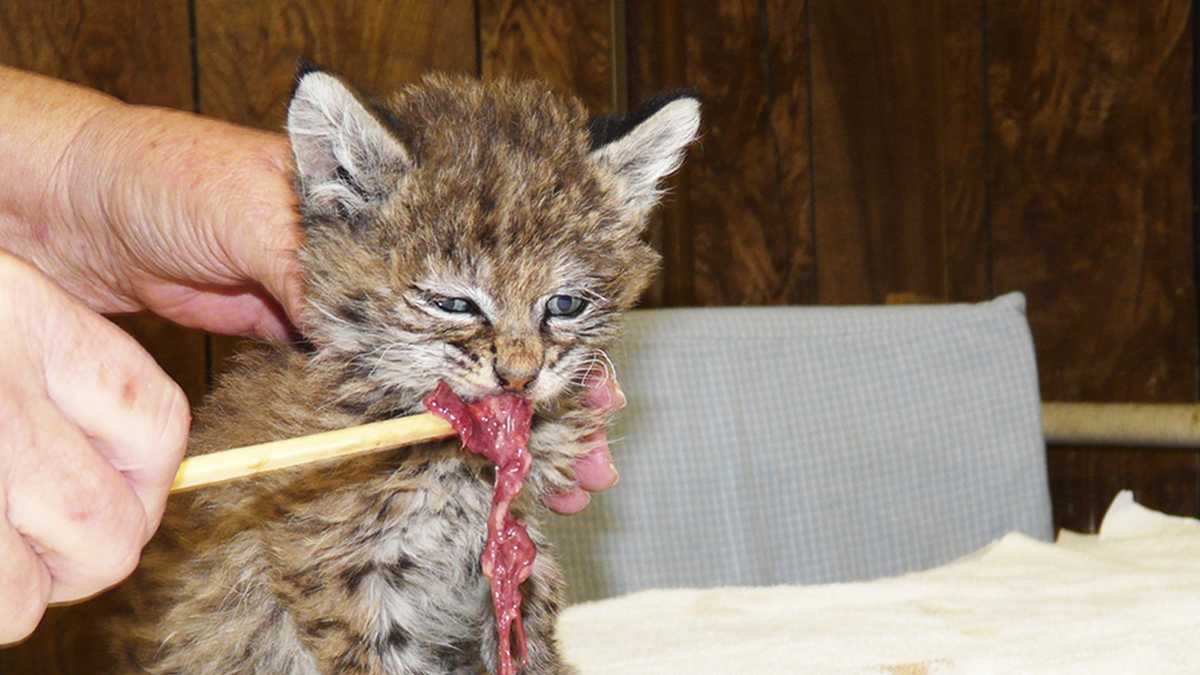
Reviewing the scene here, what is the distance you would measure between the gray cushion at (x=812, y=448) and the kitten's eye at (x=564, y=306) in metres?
0.91

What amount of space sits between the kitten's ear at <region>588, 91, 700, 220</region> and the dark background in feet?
5.12

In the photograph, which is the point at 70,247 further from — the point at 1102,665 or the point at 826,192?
the point at 826,192

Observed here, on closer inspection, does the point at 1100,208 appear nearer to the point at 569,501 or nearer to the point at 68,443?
the point at 569,501

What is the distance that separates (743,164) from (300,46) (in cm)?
129

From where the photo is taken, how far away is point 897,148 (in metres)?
3.67

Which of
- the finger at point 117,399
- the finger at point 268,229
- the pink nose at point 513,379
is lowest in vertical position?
the pink nose at point 513,379

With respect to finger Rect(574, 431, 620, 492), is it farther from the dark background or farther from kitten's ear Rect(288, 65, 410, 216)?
the dark background

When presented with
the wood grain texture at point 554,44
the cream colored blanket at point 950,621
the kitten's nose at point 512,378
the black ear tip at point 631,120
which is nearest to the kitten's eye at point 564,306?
the kitten's nose at point 512,378

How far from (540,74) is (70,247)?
1.34 metres

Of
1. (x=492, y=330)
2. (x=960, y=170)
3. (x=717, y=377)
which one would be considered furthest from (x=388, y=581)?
(x=960, y=170)

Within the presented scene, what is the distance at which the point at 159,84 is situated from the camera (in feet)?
8.48

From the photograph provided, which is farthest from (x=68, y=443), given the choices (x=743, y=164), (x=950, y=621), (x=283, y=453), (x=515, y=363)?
(x=743, y=164)

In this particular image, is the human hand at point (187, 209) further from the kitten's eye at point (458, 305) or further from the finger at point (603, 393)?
the finger at point (603, 393)

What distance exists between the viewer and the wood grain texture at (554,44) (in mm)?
2994
